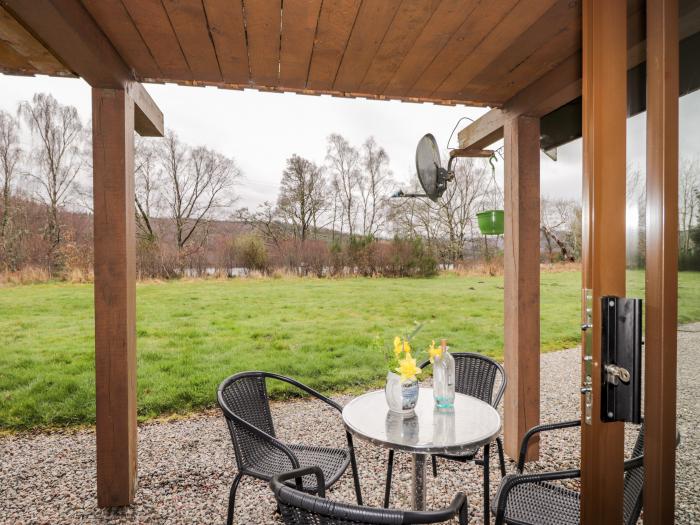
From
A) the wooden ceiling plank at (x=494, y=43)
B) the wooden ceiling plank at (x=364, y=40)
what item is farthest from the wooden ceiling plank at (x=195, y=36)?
the wooden ceiling plank at (x=494, y=43)

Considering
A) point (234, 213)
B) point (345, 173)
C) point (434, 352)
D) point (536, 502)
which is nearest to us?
point (536, 502)

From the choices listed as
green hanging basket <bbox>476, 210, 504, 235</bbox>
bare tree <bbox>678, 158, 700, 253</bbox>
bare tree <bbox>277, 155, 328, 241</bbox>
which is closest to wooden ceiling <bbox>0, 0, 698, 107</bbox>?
green hanging basket <bbox>476, 210, 504, 235</bbox>

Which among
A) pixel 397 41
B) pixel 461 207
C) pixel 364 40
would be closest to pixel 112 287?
pixel 364 40

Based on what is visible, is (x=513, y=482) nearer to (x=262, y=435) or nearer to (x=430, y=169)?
(x=262, y=435)

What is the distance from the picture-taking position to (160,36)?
75.1 inches

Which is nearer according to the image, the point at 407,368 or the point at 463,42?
the point at 407,368

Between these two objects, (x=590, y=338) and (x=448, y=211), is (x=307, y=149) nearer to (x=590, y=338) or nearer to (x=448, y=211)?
(x=448, y=211)

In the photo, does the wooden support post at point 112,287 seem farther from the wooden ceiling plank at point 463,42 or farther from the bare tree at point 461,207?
the bare tree at point 461,207

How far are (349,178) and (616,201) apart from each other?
4935 mm

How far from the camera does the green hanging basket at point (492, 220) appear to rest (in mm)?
2801

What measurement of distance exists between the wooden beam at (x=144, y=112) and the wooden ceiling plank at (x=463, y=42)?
160cm

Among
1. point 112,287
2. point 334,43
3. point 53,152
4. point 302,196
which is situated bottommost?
point 112,287

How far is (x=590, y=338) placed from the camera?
1004 mm

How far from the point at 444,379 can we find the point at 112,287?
178 cm
